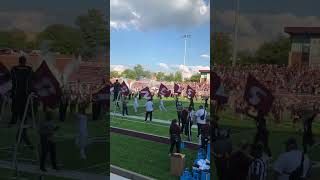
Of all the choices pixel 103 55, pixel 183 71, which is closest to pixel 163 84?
pixel 183 71

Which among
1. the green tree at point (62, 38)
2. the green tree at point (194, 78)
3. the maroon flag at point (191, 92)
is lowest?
the maroon flag at point (191, 92)

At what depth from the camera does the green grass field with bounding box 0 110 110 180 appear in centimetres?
469

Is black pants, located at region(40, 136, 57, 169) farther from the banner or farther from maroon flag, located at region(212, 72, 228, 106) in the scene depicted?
the banner

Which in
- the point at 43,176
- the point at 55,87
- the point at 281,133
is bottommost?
the point at 43,176

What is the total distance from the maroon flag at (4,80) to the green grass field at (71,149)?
0.44m

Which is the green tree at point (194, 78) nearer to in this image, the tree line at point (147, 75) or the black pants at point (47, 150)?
the tree line at point (147, 75)

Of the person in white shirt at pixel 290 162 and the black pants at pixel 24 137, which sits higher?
the black pants at pixel 24 137

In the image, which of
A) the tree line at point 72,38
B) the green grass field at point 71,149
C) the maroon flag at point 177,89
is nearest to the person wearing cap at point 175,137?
the green grass field at point 71,149

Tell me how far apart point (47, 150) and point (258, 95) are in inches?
95.0

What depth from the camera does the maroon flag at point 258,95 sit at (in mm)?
4395

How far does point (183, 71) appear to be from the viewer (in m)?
24.8

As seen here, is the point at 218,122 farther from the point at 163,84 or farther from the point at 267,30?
the point at 163,84

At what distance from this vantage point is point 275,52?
4.37 meters

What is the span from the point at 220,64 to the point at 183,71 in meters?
20.3
